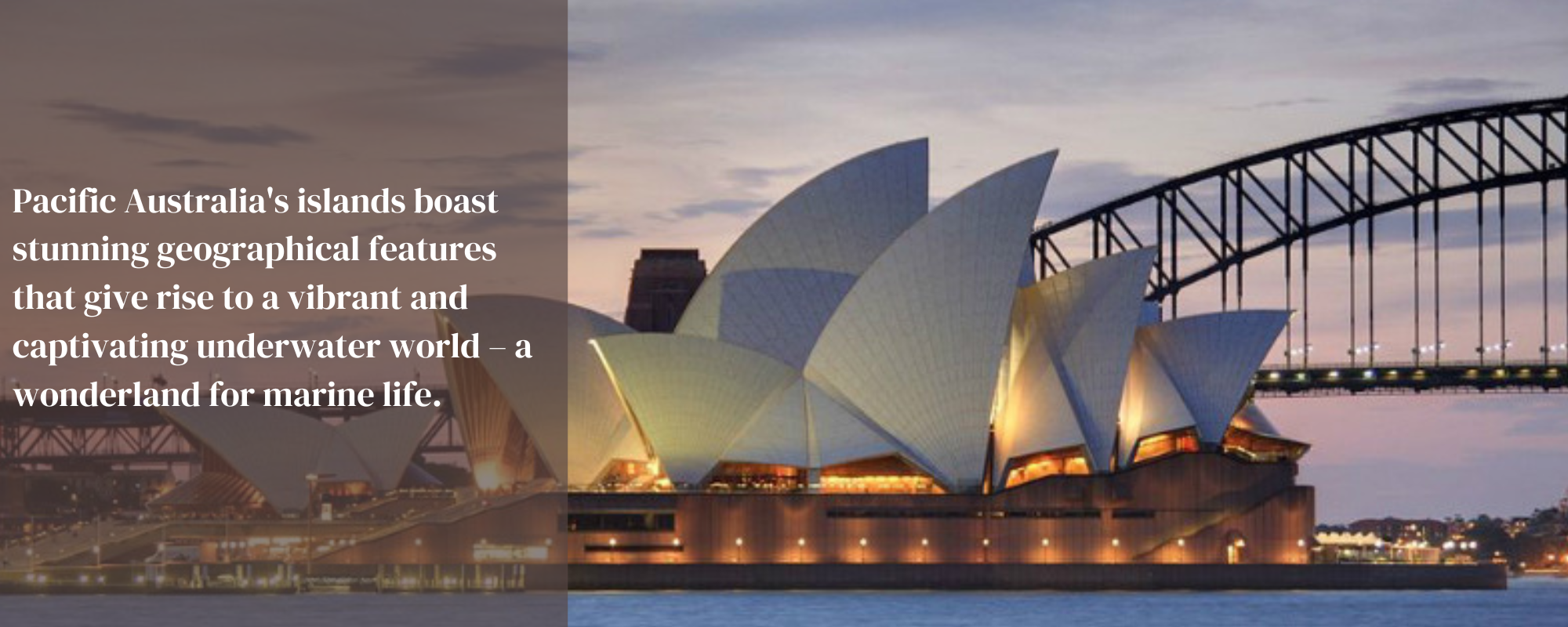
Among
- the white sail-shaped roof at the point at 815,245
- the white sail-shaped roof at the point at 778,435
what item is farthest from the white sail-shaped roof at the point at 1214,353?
the white sail-shaped roof at the point at 778,435

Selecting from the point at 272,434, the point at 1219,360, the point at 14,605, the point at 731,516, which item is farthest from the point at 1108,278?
the point at 272,434

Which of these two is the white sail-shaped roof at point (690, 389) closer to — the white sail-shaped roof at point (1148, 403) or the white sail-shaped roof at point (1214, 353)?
the white sail-shaped roof at point (1148, 403)

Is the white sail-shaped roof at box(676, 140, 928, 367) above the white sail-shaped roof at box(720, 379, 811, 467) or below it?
above

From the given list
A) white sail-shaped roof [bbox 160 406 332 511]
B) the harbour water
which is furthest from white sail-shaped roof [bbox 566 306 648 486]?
white sail-shaped roof [bbox 160 406 332 511]

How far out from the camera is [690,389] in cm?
10188

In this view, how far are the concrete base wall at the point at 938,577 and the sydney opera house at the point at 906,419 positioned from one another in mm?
772

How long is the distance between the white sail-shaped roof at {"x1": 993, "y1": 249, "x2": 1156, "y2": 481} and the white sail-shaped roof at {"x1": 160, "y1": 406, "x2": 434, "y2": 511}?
49.6m

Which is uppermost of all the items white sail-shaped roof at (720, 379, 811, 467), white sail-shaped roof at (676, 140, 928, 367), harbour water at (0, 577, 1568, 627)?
white sail-shaped roof at (676, 140, 928, 367)

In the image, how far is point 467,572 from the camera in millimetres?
106688

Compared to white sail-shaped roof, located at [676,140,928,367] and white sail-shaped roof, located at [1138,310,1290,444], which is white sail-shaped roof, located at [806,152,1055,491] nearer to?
white sail-shaped roof, located at [676,140,928,367]

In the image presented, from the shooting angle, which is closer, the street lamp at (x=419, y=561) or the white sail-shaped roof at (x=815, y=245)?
the white sail-shaped roof at (x=815, y=245)

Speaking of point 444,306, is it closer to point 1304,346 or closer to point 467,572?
point 467,572

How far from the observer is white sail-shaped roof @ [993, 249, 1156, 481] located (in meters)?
99.4

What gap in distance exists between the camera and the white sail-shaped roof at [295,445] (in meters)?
140
